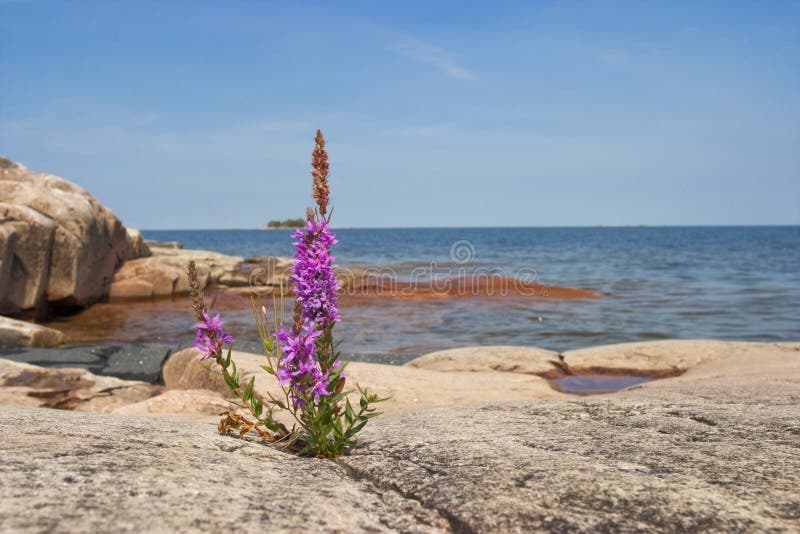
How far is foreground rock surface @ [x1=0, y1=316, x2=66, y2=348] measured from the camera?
12.6 metres

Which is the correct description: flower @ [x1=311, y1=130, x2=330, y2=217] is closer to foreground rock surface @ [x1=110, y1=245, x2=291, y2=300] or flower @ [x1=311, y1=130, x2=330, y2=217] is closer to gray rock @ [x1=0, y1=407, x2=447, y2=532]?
gray rock @ [x1=0, y1=407, x2=447, y2=532]

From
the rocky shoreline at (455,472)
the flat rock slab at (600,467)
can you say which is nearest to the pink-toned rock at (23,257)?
the rocky shoreline at (455,472)

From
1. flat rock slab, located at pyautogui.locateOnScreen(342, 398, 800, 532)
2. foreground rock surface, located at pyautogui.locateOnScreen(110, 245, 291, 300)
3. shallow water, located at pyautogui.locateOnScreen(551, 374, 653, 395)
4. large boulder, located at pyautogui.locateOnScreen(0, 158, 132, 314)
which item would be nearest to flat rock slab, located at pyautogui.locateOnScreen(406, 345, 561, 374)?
shallow water, located at pyautogui.locateOnScreen(551, 374, 653, 395)

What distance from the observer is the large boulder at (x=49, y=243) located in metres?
16.8

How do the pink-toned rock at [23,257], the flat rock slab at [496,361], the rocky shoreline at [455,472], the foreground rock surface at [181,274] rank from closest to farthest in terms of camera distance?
the rocky shoreline at [455,472], the flat rock slab at [496,361], the pink-toned rock at [23,257], the foreground rock surface at [181,274]

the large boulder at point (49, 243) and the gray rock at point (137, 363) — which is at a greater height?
the large boulder at point (49, 243)

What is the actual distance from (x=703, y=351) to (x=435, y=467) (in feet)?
28.5

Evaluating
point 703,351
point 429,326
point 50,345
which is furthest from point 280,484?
point 429,326

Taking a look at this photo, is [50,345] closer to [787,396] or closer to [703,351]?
[703,351]

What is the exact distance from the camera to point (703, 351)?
32.8 ft

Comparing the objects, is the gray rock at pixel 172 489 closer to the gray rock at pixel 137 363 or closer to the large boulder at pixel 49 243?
the gray rock at pixel 137 363

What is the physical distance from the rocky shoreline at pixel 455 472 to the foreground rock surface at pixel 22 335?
1061 cm

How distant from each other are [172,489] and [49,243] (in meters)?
18.1

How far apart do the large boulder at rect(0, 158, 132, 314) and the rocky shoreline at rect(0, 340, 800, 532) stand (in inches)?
605
